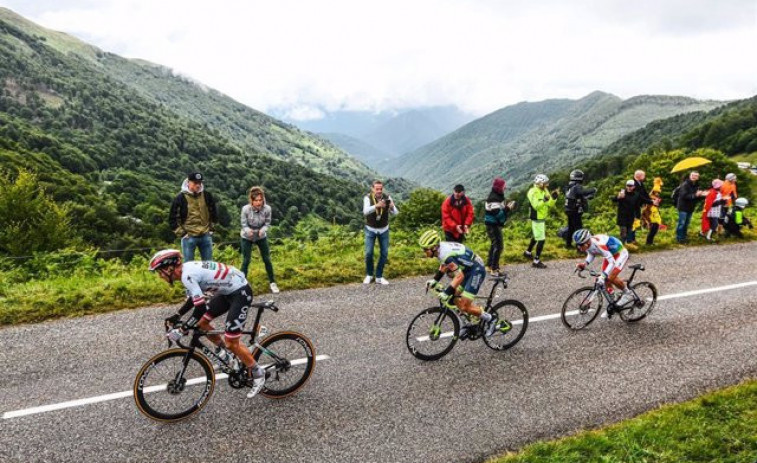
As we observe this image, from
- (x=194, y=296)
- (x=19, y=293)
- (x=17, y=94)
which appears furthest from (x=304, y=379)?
(x=17, y=94)

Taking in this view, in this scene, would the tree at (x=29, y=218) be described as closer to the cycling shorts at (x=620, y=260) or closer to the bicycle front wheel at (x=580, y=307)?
the bicycle front wheel at (x=580, y=307)

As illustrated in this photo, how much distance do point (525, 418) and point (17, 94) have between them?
18627 centimetres

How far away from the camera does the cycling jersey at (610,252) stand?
28.1 ft

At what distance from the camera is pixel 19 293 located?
30.8 feet

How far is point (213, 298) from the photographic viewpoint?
20.9 feet

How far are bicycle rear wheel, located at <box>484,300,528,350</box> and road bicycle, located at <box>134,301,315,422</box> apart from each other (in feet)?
11.1

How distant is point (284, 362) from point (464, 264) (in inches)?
132

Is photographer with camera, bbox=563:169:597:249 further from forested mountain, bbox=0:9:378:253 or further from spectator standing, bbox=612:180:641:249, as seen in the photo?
forested mountain, bbox=0:9:378:253

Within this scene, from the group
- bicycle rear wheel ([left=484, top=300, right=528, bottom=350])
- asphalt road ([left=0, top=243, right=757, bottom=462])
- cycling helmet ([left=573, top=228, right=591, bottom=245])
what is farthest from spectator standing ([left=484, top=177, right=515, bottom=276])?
bicycle rear wheel ([left=484, top=300, right=528, bottom=350])

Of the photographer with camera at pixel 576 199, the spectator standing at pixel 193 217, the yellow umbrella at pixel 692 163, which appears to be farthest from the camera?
the yellow umbrella at pixel 692 163

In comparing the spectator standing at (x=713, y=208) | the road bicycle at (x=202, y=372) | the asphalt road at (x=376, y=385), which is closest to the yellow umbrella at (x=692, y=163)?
the spectator standing at (x=713, y=208)

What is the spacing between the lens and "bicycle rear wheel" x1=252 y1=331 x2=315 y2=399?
255 inches

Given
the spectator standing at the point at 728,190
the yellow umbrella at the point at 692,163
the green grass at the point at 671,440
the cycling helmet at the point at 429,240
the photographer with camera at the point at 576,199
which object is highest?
the yellow umbrella at the point at 692,163

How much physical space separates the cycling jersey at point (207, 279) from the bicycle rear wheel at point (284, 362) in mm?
995
